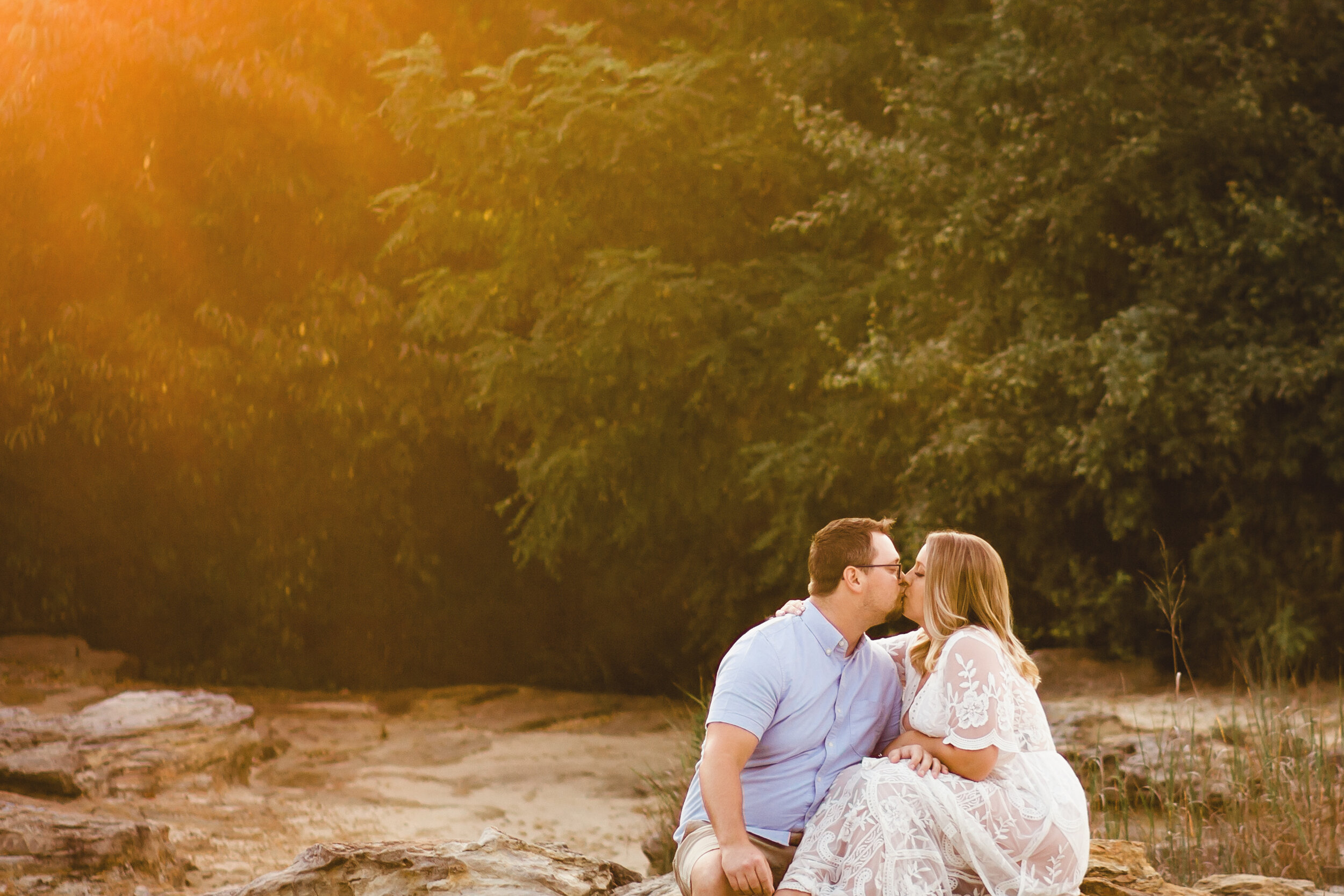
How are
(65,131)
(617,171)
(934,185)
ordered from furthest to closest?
(65,131) < (617,171) < (934,185)

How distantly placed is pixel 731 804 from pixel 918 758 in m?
0.50

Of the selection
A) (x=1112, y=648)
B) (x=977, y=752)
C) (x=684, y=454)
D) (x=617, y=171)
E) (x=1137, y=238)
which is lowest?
(x=1112, y=648)

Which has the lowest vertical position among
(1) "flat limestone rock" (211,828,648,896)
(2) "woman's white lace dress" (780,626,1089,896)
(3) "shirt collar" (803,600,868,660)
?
(1) "flat limestone rock" (211,828,648,896)

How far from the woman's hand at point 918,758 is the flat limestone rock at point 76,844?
407cm

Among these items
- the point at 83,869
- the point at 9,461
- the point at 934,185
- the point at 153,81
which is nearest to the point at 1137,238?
the point at 934,185

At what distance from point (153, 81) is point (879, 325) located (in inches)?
298

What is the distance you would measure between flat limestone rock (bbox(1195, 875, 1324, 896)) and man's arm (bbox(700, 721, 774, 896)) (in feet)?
5.81

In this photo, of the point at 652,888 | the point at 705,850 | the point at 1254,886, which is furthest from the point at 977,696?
the point at 1254,886

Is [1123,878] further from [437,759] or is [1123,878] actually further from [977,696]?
[437,759]

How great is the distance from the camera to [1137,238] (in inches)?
369

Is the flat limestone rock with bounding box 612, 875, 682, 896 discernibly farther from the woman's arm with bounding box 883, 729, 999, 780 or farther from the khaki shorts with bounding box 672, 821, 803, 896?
the woman's arm with bounding box 883, 729, 999, 780

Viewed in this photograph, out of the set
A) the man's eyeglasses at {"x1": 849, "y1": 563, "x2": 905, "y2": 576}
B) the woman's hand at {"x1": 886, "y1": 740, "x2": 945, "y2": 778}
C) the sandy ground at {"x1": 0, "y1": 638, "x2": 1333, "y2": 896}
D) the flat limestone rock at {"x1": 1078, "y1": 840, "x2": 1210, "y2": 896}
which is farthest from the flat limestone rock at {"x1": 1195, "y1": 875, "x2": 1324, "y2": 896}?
the man's eyeglasses at {"x1": 849, "y1": 563, "x2": 905, "y2": 576}

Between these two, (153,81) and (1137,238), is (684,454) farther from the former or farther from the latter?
(153,81)

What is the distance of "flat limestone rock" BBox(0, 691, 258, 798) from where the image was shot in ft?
23.8
